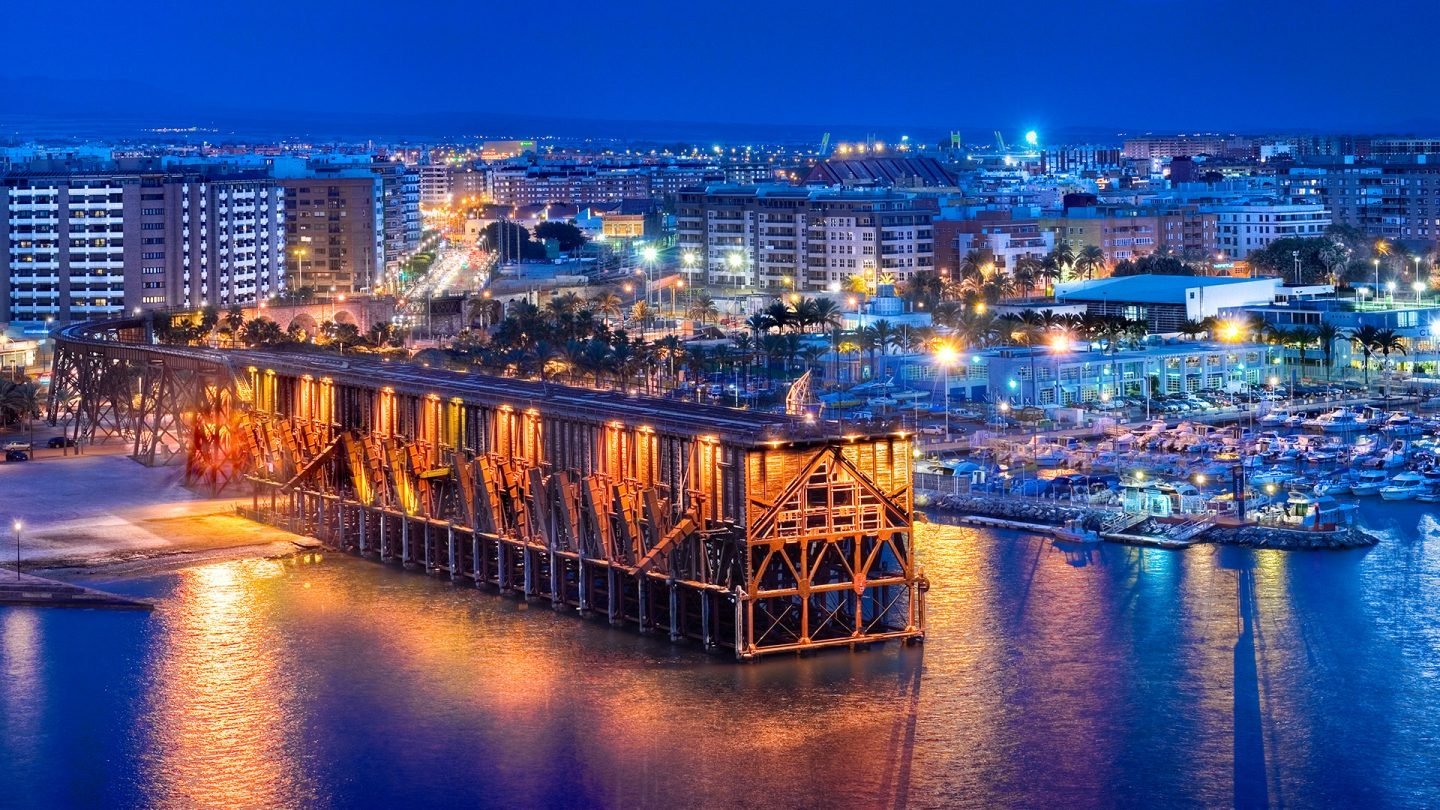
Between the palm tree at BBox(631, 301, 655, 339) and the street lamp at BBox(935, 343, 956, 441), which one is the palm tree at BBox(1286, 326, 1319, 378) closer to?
the street lamp at BBox(935, 343, 956, 441)

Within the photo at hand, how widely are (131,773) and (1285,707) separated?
7.88m

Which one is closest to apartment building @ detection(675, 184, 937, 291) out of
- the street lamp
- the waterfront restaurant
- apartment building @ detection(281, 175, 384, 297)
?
apartment building @ detection(281, 175, 384, 297)

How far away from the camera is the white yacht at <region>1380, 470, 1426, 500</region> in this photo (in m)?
25.7

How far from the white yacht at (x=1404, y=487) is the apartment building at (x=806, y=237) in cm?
2540

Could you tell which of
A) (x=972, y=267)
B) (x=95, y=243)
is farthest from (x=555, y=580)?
(x=972, y=267)

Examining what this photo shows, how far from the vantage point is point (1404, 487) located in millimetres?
25906

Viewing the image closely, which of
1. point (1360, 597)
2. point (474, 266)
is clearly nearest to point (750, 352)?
point (1360, 597)

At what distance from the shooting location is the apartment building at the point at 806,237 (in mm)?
51219

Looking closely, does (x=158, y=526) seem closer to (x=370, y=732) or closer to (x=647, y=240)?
(x=370, y=732)

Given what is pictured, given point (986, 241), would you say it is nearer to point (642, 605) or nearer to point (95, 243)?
point (95, 243)

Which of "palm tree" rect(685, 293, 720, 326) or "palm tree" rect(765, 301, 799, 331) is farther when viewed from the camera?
"palm tree" rect(685, 293, 720, 326)

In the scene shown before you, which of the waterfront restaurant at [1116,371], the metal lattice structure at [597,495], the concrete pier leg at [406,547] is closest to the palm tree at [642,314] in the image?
the waterfront restaurant at [1116,371]

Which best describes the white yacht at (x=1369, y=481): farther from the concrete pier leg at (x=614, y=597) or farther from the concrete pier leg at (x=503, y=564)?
the concrete pier leg at (x=614, y=597)

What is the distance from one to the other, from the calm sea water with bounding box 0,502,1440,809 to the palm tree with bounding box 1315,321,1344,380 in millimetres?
15177
